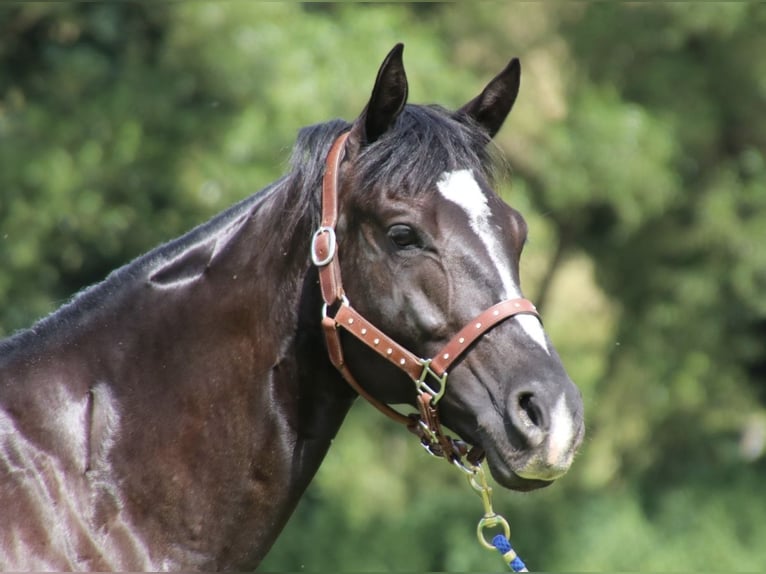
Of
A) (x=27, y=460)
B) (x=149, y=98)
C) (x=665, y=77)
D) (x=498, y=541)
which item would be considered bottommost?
(x=665, y=77)

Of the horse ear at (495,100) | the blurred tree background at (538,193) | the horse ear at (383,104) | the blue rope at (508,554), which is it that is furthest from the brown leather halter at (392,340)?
the blurred tree background at (538,193)

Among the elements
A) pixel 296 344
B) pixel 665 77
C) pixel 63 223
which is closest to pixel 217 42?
pixel 63 223

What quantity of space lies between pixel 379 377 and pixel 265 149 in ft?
25.6

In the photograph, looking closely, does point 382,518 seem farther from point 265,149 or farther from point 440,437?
point 440,437

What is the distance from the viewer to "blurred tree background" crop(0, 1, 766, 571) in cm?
1102

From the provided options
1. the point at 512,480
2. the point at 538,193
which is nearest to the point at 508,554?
the point at 512,480

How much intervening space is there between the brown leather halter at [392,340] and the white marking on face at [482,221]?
44 mm

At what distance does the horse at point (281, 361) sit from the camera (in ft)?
10.5

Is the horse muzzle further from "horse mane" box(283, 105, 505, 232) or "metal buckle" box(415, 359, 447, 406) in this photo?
"horse mane" box(283, 105, 505, 232)

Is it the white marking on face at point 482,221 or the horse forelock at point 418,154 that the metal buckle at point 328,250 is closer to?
the horse forelock at point 418,154

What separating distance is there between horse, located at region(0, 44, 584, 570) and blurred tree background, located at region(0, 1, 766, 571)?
271 inches

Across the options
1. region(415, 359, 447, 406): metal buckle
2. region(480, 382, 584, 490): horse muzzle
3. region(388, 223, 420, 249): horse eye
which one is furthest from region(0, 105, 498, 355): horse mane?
region(480, 382, 584, 490): horse muzzle

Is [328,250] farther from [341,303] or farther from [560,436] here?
[560,436]

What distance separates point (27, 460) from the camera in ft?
10.6
